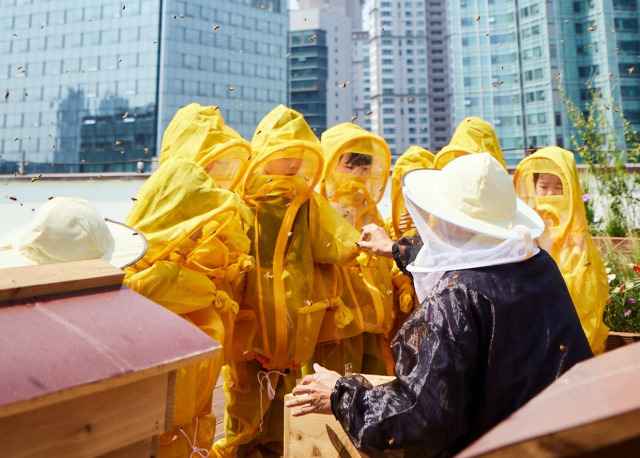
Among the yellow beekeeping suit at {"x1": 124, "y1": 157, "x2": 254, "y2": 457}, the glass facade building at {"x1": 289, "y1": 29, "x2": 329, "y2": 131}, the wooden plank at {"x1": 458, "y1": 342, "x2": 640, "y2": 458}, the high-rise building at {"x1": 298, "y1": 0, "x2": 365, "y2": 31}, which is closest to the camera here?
the wooden plank at {"x1": 458, "y1": 342, "x2": 640, "y2": 458}

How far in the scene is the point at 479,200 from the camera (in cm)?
157

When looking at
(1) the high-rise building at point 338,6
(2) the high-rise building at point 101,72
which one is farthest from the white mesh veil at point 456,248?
(1) the high-rise building at point 338,6

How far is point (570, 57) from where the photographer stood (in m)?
43.4

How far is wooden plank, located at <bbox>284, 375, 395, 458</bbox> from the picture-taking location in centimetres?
163

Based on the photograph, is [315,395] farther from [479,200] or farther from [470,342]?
[479,200]

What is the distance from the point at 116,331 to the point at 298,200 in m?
2.01

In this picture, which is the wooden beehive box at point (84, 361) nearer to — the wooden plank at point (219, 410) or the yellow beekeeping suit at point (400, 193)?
the yellow beekeeping suit at point (400, 193)

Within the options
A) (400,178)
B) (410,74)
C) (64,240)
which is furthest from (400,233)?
(410,74)

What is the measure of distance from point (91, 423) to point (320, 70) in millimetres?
85225

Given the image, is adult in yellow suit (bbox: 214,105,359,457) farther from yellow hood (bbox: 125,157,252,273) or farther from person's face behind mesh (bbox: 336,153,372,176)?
yellow hood (bbox: 125,157,252,273)

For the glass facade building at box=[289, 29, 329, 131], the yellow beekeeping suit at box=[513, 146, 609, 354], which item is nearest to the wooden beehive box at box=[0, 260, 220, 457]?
the yellow beekeeping suit at box=[513, 146, 609, 354]

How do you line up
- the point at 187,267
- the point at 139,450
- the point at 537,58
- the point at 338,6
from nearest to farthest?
the point at 139,450 < the point at 187,267 < the point at 537,58 < the point at 338,6

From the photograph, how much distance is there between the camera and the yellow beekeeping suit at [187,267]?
2057mm

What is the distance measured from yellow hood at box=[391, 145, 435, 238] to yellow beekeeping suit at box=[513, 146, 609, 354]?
89 cm
